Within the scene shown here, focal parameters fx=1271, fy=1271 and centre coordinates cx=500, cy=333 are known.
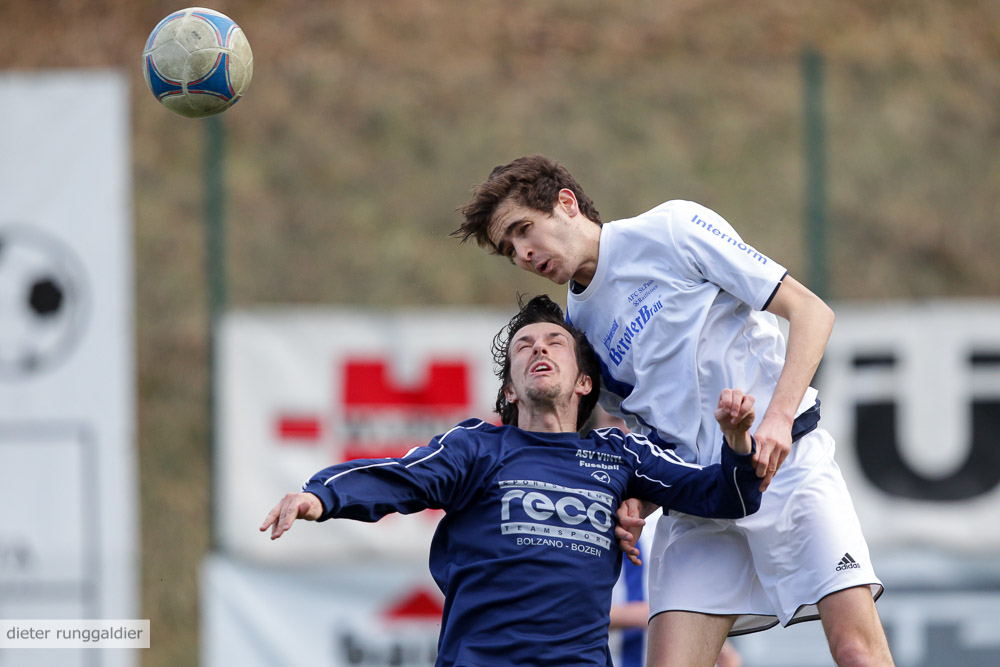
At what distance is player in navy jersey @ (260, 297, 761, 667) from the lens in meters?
3.62

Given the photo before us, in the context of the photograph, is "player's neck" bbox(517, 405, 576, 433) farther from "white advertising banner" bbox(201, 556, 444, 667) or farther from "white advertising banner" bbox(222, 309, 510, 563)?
"white advertising banner" bbox(201, 556, 444, 667)

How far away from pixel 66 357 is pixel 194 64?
390cm

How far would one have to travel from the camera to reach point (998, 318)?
7730 mm

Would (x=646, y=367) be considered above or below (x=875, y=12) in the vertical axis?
below

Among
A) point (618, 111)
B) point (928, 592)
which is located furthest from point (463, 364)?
point (928, 592)

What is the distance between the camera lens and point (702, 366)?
13.1 ft

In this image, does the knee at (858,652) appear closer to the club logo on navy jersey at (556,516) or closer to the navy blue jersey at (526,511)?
the navy blue jersey at (526,511)

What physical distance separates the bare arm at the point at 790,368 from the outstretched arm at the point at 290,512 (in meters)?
1.25

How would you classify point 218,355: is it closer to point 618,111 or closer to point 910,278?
point 618,111

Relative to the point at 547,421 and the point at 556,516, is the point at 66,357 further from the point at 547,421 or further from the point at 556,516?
the point at 556,516

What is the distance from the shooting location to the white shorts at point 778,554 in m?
3.94

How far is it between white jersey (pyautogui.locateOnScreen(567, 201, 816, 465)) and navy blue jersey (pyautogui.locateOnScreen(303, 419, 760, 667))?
0.18 m

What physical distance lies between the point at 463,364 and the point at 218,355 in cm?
150

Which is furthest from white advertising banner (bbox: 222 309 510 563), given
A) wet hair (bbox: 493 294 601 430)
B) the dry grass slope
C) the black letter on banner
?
wet hair (bbox: 493 294 601 430)
